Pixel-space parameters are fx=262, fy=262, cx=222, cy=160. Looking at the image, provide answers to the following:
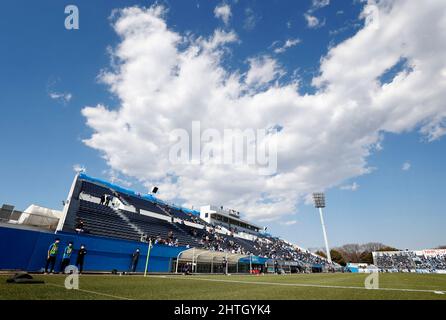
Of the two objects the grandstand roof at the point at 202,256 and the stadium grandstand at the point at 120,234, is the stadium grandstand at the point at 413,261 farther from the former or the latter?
the grandstand roof at the point at 202,256

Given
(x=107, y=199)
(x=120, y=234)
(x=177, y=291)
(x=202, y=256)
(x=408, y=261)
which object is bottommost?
(x=177, y=291)

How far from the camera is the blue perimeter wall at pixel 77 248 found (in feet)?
47.1

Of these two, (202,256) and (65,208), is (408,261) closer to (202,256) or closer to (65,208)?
(202,256)

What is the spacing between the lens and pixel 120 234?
23359 millimetres

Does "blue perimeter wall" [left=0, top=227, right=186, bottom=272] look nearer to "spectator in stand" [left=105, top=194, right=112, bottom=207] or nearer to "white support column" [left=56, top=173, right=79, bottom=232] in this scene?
"white support column" [left=56, top=173, right=79, bottom=232]

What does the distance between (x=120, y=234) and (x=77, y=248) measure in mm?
5574

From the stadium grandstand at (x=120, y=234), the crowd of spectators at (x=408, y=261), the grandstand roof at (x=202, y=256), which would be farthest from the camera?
the crowd of spectators at (x=408, y=261)

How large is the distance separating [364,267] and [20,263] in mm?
76233

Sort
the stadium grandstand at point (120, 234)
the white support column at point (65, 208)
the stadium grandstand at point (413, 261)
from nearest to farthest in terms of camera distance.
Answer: the stadium grandstand at point (120, 234) → the white support column at point (65, 208) → the stadium grandstand at point (413, 261)

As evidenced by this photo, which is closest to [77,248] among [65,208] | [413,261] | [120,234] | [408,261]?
[65,208]

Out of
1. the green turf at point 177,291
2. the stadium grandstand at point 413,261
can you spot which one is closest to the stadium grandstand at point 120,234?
the green turf at point 177,291
